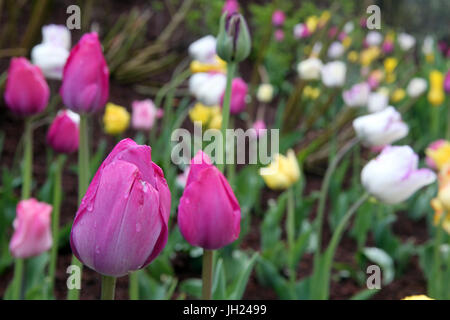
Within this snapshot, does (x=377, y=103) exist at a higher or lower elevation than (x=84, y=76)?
higher

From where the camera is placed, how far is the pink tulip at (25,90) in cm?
87

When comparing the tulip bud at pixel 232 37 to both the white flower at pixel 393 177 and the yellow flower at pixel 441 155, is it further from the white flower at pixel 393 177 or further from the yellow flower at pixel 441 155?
the yellow flower at pixel 441 155

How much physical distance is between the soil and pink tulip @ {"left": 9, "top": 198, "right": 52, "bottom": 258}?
321 mm

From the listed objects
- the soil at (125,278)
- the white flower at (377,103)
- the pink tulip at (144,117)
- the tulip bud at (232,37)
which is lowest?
the soil at (125,278)

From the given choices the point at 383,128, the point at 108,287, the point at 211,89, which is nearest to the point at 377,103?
the point at 211,89

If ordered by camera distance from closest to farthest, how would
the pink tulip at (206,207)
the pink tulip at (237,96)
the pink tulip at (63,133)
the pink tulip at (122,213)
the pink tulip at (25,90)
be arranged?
the pink tulip at (122,213) < the pink tulip at (206,207) < the pink tulip at (25,90) < the pink tulip at (63,133) < the pink tulip at (237,96)

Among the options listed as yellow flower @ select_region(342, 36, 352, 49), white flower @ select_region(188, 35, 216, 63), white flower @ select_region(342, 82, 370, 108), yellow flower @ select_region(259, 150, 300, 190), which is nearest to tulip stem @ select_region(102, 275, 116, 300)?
yellow flower @ select_region(259, 150, 300, 190)

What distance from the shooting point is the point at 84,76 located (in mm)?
695

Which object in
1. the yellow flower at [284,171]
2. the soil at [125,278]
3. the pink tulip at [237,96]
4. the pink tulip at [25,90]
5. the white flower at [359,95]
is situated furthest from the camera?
the white flower at [359,95]

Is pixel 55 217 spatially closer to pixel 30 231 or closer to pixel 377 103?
pixel 30 231

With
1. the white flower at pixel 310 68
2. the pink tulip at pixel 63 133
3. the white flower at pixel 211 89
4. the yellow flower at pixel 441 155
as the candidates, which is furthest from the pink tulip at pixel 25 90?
the white flower at pixel 310 68

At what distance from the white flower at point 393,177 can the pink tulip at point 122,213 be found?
0.45m

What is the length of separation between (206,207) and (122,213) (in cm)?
14
